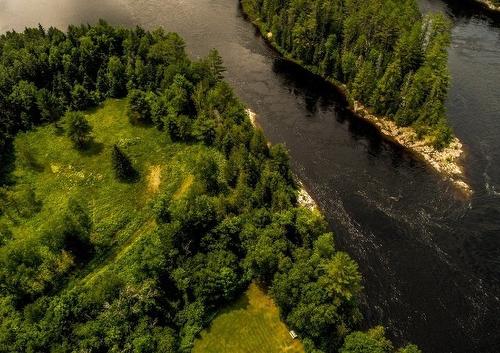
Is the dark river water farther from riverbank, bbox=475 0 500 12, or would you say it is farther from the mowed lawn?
the mowed lawn

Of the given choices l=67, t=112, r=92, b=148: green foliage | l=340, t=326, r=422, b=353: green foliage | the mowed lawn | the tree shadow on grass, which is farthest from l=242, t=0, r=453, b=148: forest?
l=67, t=112, r=92, b=148: green foliage

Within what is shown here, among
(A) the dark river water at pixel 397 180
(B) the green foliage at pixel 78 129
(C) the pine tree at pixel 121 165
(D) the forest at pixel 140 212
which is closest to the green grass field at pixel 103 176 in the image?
(D) the forest at pixel 140 212

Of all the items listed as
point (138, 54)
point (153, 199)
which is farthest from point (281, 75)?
point (153, 199)

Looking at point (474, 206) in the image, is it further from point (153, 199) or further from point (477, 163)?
point (153, 199)

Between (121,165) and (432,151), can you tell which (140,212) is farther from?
(432,151)

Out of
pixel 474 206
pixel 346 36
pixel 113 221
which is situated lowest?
pixel 113 221

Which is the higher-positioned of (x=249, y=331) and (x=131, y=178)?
(x=131, y=178)

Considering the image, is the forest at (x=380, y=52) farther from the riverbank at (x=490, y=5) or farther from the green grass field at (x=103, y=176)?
the riverbank at (x=490, y=5)

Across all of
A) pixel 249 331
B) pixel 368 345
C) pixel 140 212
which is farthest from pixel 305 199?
pixel 368 345
